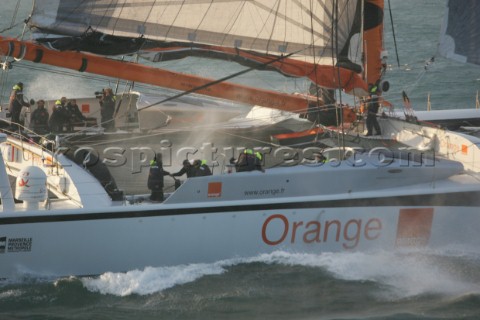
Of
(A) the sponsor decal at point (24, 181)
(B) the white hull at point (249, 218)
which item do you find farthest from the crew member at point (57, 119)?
(A) the sponsor decal at point (24, 181)

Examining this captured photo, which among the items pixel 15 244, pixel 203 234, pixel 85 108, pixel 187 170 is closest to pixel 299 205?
pixel 203 234

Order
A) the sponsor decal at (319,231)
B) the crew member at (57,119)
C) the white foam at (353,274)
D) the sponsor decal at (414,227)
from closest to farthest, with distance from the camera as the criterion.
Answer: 1. the white foam at (353,274)
2. the sponsor decal at (319,231)
3. the sponsor decal at (414,227)
4. the crew member at (57,119)

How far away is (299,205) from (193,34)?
359 cm

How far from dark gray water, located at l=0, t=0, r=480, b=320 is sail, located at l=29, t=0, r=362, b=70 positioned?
3489 mm

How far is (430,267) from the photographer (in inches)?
615

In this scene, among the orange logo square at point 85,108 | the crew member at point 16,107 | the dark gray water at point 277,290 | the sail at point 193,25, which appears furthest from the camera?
the orange logo square at point 85,108

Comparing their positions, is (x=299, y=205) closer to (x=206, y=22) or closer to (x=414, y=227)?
(x=414, y=227)

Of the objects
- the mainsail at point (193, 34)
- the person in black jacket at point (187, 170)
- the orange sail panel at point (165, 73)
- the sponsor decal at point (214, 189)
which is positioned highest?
the mainsail at point (193, 34)

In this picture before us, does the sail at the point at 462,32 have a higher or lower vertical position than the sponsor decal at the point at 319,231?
higher

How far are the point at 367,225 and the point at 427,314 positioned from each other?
2.00m

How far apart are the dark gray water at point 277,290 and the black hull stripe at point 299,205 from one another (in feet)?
2.73

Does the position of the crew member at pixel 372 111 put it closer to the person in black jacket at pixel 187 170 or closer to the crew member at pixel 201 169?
the crew member at pixel 201 169

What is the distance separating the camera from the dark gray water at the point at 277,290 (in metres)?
14.0

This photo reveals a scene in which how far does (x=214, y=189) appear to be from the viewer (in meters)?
Result: 15.0
